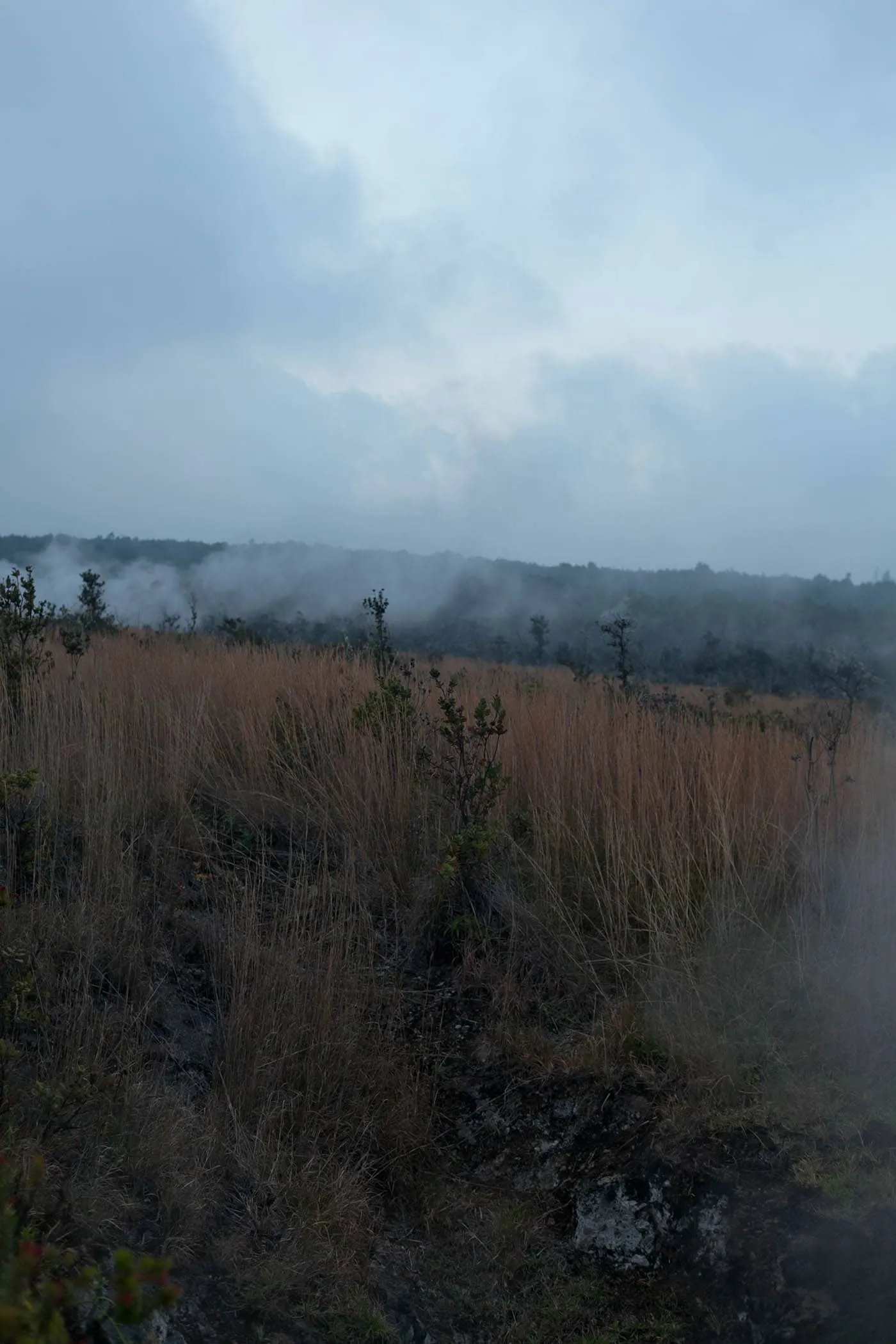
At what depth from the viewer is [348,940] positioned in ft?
11.2

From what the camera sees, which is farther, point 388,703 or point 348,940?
point 388,703

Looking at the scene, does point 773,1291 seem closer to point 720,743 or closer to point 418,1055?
point 418,1055

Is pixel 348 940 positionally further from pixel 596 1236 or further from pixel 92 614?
pixel 92 614

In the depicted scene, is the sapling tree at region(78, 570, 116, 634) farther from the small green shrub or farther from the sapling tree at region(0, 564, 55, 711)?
the small green shrub

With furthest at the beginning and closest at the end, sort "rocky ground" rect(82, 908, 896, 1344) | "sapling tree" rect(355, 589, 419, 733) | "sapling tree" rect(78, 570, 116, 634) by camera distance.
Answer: "sapling tree" rect(78, 570, 116, 634) < "sapling tree" rect(355, 589, 419, 733) < "rocky ground" rect(82, 908, 896, 1344)

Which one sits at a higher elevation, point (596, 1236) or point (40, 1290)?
point (40, 1290)

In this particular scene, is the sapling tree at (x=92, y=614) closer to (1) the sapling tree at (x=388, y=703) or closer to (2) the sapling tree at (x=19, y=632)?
(2) the sapling tree at (x=19, y=632)

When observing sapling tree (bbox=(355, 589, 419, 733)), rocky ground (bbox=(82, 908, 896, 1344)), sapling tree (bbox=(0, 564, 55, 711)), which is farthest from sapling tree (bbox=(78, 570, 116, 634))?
rocky ground (bbox=(82, 908, 896, 1344))

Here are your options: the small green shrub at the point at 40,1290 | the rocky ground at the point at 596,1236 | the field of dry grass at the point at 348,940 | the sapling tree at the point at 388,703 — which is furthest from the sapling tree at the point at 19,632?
the small green shrub at the point at 40,1290

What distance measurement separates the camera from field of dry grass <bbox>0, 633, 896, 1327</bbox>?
8.45ft

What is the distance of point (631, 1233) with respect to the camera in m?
2.68

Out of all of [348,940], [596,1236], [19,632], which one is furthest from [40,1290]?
[19,632]

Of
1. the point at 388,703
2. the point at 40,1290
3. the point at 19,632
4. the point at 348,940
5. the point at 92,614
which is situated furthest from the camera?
the point at 92,614

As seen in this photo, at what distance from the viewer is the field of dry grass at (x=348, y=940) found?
2.58m
